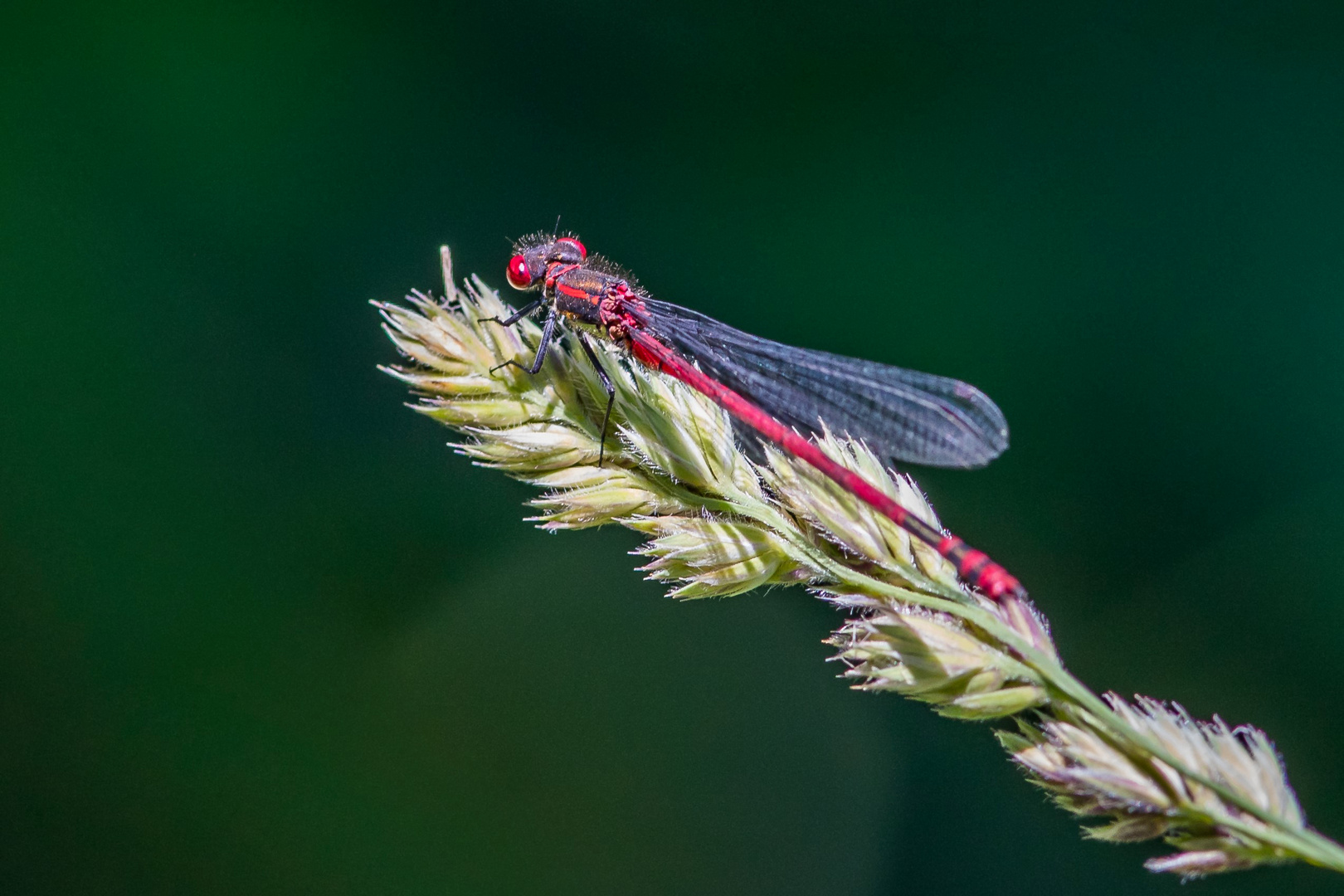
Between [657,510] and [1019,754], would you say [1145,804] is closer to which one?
[1019,754]

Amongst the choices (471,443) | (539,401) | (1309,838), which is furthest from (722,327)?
(1309,838)

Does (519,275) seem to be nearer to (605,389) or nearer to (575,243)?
(575,243)

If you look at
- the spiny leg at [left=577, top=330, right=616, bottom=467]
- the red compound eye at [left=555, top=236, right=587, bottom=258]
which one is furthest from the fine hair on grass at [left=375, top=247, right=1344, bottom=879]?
the red compound eye at [left=555, top=236, right=587, bottom=258]

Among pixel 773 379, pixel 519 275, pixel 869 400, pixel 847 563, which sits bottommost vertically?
pixel 847 563

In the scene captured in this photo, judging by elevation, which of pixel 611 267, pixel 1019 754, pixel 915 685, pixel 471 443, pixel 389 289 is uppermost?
pixel 389 289

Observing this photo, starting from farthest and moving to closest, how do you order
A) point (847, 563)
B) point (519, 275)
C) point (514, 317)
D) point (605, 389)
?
1. point (519, 275)
2. point (514, 317)
3. point (605, 389)
4. point (847, 563)

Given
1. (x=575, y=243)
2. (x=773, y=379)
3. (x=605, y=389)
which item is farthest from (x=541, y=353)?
(x=575, y=243)

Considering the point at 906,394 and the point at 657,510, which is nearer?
the point at 657,510
